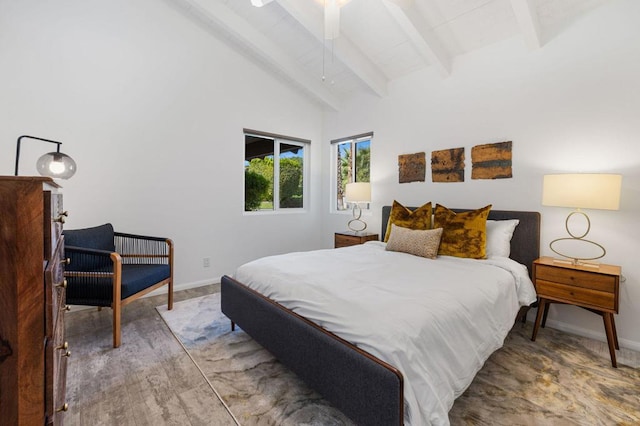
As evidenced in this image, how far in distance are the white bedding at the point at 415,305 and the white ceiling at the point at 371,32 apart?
1.97 m

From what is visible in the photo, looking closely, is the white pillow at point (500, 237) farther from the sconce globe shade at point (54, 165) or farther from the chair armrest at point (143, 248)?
the sconce globe shade at point (54, 165)

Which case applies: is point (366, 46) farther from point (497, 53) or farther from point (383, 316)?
point (383, 316)

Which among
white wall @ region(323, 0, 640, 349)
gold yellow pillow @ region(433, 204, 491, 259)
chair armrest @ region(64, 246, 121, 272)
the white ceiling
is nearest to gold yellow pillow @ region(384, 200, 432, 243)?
gold yellow pillow @ region(433, 204, 491, 259)

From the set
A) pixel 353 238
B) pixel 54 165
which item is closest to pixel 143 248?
pixel 54 165

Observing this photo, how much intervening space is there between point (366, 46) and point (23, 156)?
3661 mm

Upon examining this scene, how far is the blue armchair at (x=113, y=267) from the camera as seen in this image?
2248 mm

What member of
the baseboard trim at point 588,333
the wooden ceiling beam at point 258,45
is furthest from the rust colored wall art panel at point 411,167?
the baseboard trim at point 588,333

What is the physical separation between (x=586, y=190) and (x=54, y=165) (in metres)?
3.86

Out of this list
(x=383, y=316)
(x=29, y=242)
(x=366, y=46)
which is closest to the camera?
(x=29, y=242)

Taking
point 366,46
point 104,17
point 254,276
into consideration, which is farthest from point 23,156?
point 366,46

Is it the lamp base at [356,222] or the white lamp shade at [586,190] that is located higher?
the white lamp shade at [586,190]

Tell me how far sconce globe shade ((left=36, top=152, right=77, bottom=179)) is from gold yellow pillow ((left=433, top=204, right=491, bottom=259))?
124 inches

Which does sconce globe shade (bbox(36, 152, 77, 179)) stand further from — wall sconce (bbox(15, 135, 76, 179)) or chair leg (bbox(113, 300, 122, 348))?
chair leg (bbox(113, 300, 122, 348))

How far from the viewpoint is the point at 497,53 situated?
9.88ft
